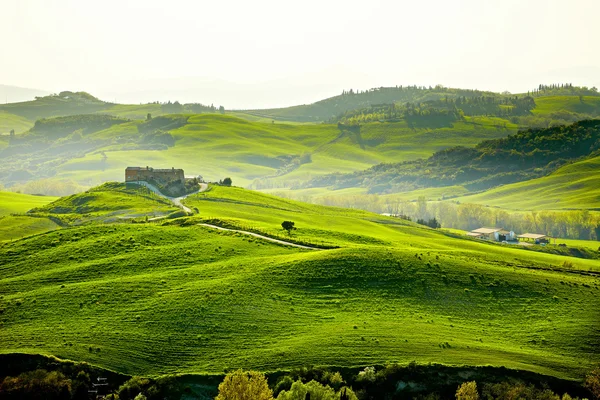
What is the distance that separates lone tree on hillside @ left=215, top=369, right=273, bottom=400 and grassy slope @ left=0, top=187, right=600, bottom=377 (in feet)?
24.6

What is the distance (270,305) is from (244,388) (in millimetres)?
23025

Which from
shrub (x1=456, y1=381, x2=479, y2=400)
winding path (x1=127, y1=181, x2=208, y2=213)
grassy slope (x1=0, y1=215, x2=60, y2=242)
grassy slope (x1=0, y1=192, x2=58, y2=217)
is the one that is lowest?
shrub (x1=456, y1=381, x2=479, y2=400)

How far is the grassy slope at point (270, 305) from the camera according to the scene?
68.8 m

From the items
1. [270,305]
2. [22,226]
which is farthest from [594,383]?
[22,226]

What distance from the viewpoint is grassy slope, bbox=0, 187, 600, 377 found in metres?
68.8

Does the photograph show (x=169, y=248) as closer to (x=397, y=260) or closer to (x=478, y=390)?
(x=397, y=260)

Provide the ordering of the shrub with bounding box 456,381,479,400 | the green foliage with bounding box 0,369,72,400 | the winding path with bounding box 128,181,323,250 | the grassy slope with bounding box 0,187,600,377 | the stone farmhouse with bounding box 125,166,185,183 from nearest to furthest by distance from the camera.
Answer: the shrub with bounding box 456,381,479,400 < the green foliage with bounding box 0,369,72,400 < the grassy slope with bounding box 0,187,600,377 < the winding path with bounding box 128,181,323,250 < the stone farmhouse with bounding box 125,166,185,183

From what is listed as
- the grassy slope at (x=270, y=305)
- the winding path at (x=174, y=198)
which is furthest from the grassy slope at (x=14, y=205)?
the grassy slope at (x=270, y=305)

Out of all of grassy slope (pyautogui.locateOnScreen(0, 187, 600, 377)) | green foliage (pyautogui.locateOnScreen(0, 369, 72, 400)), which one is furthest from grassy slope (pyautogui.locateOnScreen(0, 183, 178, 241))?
green foliage (pyautogui.locateOnScreen(0, 369, 72, 400))

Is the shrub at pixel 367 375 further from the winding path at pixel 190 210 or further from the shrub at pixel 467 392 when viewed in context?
the winding path at pixel 190 210

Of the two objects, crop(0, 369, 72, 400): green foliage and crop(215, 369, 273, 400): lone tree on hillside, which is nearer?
crop(215, 369, 273, 400): lone tree on hillside

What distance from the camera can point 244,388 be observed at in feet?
187

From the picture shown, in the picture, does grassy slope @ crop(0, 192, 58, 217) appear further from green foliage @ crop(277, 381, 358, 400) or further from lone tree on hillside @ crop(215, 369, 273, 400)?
green foliage @ crop(277, 381, 358, 400)

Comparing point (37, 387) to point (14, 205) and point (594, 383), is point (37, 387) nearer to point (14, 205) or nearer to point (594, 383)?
point (594, 383)
